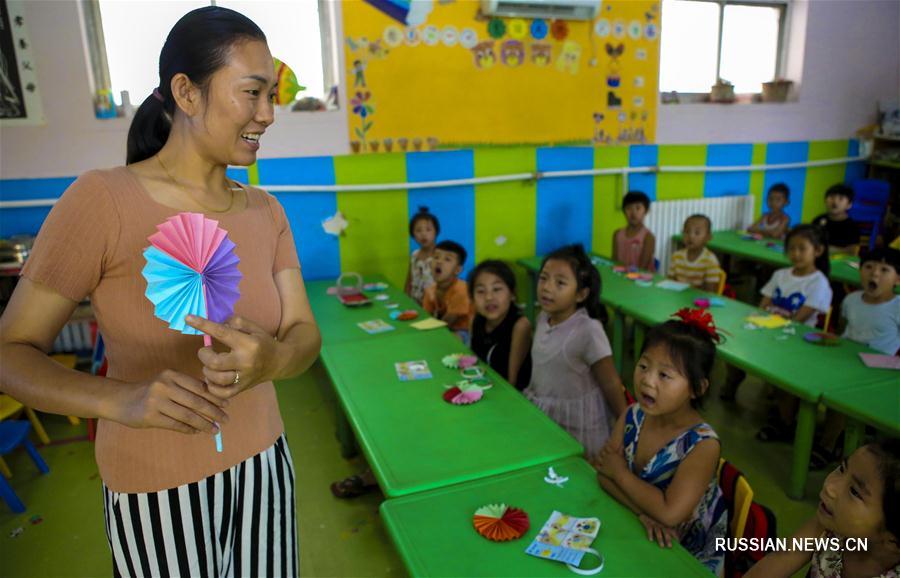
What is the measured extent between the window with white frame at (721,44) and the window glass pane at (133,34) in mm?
3896

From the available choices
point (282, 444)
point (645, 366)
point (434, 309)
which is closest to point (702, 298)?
point (434, 309)

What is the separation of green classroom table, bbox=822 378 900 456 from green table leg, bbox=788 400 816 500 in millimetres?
147

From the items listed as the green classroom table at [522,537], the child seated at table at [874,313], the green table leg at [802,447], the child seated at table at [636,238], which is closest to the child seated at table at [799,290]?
the child seated at table at [874,313]

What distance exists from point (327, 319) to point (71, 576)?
5.24ft

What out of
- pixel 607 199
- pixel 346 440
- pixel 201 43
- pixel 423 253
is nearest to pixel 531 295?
pixel 607 199

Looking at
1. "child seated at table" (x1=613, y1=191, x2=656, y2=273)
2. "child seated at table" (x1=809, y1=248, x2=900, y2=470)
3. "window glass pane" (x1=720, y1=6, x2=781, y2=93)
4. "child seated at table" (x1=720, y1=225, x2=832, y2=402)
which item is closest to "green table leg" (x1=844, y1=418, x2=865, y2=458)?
"child seated at table" (x1=809, y1=248, x2=900, y2=470)

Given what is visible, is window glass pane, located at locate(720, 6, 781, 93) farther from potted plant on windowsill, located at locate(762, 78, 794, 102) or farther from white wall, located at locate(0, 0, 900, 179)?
white wall, located at locate(0, 0, 900, 179)

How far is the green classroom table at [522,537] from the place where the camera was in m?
1.32

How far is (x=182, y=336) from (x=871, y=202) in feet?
21.9

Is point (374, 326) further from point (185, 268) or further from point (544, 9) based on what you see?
point (544, 9)

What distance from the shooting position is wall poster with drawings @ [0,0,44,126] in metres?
3.71

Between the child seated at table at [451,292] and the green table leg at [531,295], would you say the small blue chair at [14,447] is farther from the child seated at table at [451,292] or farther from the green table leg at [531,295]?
the green table leg at [531,295]

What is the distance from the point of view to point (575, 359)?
250 cm

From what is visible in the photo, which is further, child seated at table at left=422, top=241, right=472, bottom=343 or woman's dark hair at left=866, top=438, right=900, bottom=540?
child seated at table at left=422, top=241, right=472, bottom=343
